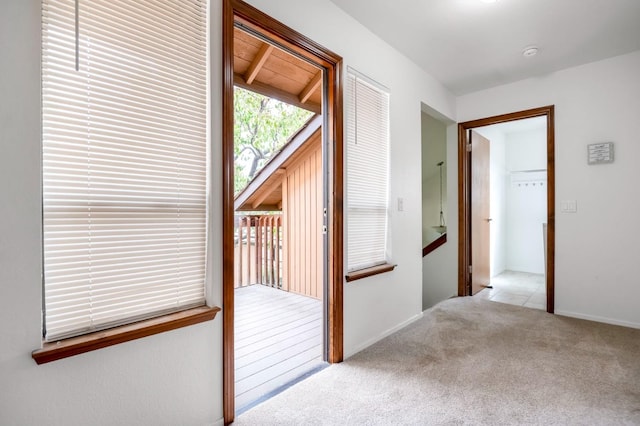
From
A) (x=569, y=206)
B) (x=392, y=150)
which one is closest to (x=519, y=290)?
(x=569, y=206)

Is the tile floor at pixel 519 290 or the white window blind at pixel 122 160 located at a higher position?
the white window blind at pixel 122 160

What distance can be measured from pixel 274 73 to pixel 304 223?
1832mm

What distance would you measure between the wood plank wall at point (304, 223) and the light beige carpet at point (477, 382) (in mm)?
1492

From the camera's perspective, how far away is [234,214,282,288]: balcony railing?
15.0 feet

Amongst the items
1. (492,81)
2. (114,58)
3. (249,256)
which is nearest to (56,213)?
(114,58)

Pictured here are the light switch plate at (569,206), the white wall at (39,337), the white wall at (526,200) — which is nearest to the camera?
the white wall at (39,337)

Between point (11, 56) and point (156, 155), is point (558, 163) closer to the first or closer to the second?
point (156, 155)

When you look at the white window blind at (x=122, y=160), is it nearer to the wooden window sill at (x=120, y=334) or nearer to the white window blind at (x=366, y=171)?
the wooden window sill at (x=120, y=334)

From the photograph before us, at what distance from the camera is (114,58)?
124 cm

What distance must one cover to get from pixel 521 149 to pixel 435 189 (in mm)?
2347

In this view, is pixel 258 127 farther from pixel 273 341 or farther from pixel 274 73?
pixel 273 341

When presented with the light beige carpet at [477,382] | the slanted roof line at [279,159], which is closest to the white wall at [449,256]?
the light beige carpet at [477,382]

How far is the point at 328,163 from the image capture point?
223cm

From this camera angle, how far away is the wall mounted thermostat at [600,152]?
2947mm
